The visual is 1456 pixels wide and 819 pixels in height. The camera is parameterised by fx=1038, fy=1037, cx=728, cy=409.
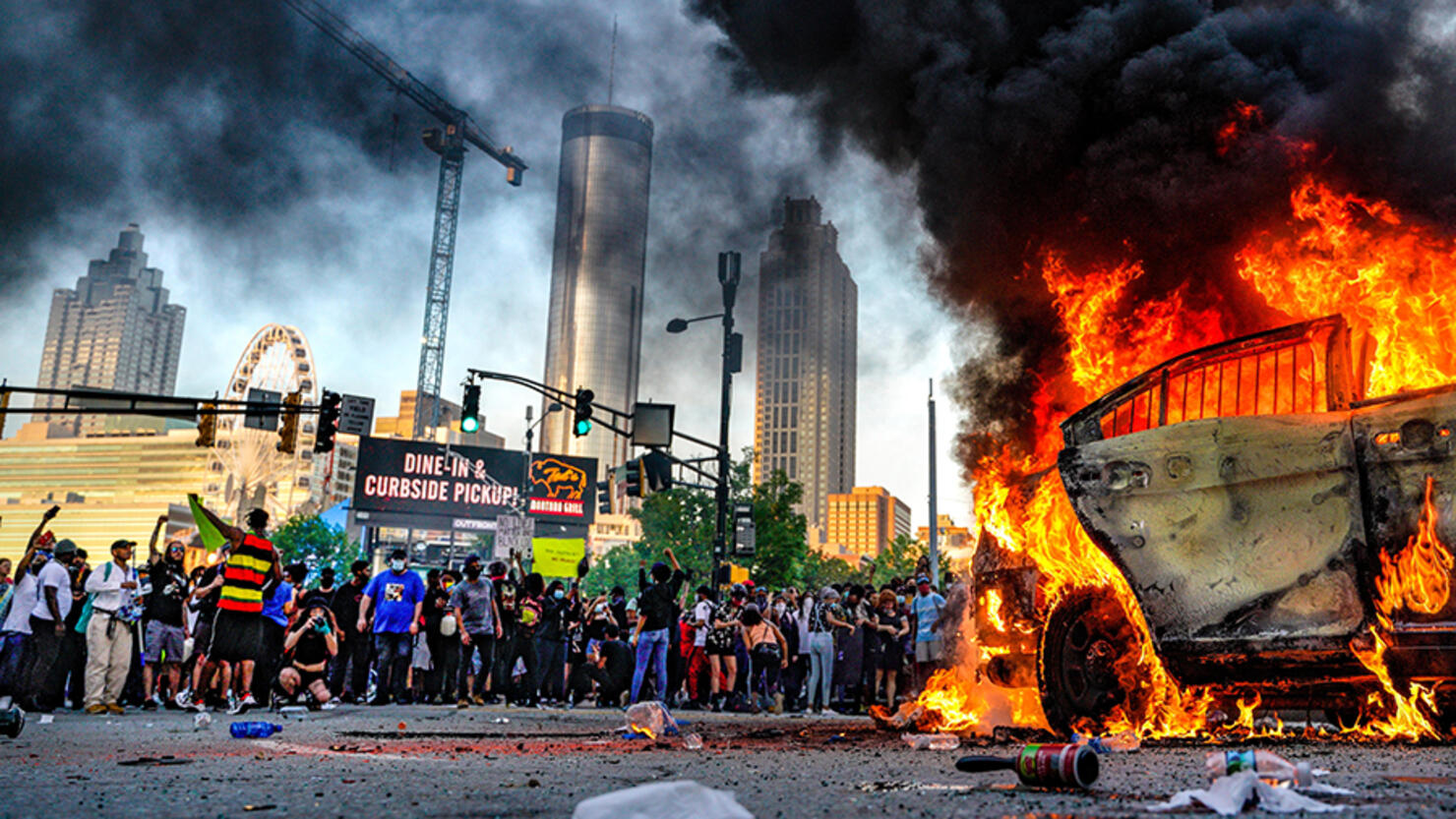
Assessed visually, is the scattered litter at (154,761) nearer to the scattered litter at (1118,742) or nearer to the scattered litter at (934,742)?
the scattered litter at (934,742)

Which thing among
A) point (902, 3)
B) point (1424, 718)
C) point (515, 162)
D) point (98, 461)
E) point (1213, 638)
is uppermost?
point (515, 162)

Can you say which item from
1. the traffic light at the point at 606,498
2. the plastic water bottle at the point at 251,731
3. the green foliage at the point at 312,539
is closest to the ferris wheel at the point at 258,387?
the green foliage at the point at 312,539

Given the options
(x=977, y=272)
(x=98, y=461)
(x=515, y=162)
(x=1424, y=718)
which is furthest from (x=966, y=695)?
(x=98, y=461)

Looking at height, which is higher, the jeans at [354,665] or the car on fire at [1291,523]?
the car on fire at [1291,523]

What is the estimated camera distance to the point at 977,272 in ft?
42.5

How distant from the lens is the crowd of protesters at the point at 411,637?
31.8ft

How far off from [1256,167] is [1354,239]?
1.36 m

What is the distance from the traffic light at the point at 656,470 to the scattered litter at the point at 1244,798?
1614cm

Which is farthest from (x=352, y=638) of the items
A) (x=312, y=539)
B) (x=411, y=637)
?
(x=312, y=539)

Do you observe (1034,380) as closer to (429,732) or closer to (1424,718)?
(1424,718)

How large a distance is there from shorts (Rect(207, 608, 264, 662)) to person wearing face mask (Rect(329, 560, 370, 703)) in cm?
293

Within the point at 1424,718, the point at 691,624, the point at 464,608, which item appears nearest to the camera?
the point at 1424,718

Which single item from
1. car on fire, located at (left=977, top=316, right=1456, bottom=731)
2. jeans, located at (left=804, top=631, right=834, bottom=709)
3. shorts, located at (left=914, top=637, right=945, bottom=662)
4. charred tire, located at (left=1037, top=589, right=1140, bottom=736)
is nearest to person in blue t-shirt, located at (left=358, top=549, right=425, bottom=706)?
jeans, located at (left=804, top=631, right=834, bottom=709)

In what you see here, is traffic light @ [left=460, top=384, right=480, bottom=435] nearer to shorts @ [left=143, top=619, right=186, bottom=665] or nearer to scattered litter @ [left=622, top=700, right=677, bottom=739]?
shorts @ [left=143, top=619, right=186, bottom=665]
